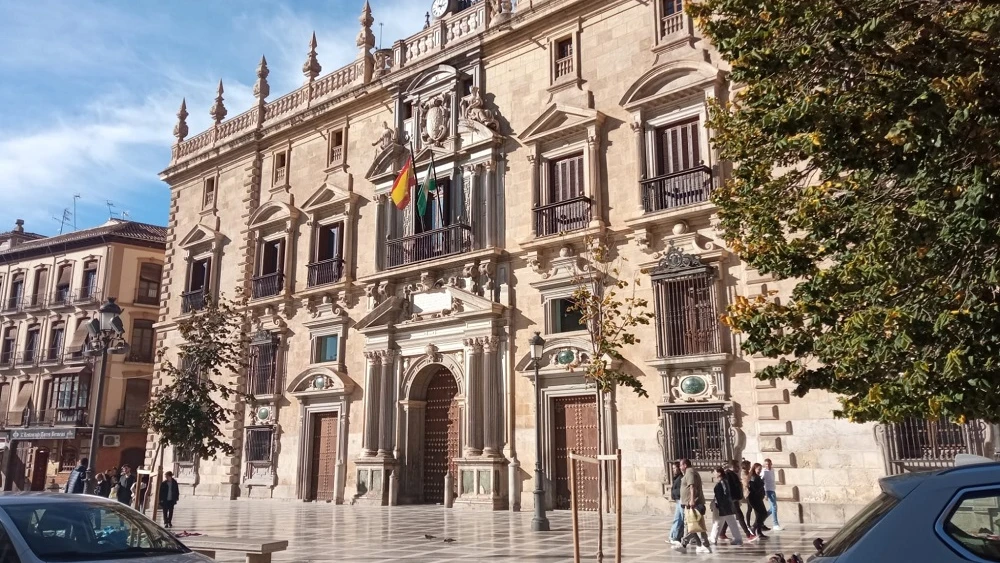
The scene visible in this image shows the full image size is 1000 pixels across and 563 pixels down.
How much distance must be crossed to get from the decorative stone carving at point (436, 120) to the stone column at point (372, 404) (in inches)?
255

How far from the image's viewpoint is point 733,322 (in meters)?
8.38

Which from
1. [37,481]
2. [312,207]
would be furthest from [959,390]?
[37,481]

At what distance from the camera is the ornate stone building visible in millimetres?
16266

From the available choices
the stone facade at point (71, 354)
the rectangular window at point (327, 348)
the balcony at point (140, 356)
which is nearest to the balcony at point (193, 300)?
the rectangular window at point (327, 348)

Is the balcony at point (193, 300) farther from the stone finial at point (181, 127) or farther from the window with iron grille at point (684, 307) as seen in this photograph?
the window with iron grille at point (684, 307)

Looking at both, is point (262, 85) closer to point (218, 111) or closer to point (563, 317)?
point (218, 111)

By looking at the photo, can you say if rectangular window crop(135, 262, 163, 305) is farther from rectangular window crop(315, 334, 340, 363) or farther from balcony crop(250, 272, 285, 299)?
rectangular window crop(315, 334, 340, 363)

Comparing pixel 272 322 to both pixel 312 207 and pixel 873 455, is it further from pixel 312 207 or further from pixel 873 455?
pixel 873 455

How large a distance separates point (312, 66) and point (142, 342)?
65.6 ft

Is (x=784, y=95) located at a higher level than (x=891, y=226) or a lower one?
higher

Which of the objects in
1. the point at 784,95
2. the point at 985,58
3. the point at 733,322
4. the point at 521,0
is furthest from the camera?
the point at 521,0

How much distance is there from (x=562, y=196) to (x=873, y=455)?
9.30 m

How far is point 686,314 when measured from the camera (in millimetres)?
16734

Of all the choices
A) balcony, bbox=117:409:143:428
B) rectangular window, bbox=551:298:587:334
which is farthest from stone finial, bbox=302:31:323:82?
balcony, bbox=117:409:143:428
